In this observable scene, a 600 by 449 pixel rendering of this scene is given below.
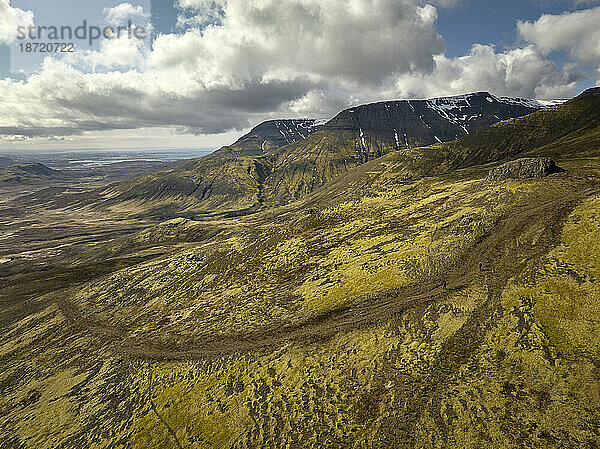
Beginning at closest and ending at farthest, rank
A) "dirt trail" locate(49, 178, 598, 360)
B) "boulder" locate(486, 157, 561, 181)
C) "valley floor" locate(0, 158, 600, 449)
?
1. "valley floor" locate(0, 158, 600, 449)
2. "dirt trail" locate(49, 178, 598, 360)
3. "boulder" locate(486, 157, 561, 181)

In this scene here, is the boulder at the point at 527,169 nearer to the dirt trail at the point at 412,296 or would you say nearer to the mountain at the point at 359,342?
the mountain at the point at 359,342

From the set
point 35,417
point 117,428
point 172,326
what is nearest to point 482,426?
point 117,428

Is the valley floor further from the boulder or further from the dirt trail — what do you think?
the boulder

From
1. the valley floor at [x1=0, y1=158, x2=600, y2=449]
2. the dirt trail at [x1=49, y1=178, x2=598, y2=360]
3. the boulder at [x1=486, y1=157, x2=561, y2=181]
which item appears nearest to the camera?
the valley floor at [x1=0, y1=158, x2=600, y2=449]

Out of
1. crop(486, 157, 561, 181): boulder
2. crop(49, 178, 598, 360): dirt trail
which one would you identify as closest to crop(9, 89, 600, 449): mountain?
crop(49, 178, 598, 360): dirt trail

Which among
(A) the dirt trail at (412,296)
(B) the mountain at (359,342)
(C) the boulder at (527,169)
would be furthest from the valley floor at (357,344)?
(C) the boulder at (527,169)

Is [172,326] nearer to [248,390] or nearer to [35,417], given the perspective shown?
[35,417]
